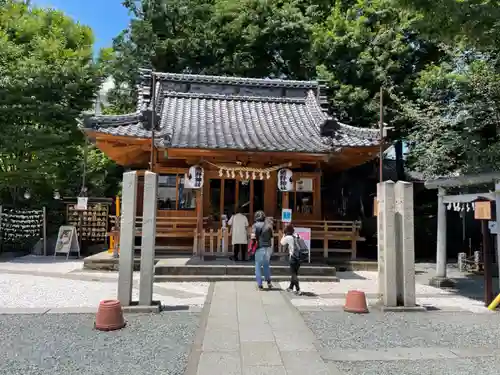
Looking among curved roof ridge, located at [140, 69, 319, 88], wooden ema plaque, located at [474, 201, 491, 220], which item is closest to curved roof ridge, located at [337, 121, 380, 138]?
curved roof ridge, located at [140, 69, 319, 88]

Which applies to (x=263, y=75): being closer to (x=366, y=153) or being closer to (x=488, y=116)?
(x=366, y=153)

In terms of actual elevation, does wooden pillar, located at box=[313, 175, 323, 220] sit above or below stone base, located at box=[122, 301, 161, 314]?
above

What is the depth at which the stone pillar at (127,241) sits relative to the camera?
6.93 m

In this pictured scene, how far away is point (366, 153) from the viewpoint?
13.6 meters

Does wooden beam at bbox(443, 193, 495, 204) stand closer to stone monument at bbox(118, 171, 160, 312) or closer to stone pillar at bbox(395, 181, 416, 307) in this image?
stone pillar at bbox(395, 181, 416, 307)

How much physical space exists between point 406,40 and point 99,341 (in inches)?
665

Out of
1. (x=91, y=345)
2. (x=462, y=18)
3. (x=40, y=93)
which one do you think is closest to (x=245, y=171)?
(x=462, y=18)

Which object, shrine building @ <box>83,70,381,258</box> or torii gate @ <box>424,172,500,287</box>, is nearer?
torii gate @ <box>424,172,500,287</box>

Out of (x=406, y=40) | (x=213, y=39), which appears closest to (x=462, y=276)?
(x=406, y=40)

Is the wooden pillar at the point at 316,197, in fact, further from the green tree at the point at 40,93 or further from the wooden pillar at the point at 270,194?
the green tree at the point at 40,93

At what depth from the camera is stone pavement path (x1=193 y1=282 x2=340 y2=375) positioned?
4.51 metres

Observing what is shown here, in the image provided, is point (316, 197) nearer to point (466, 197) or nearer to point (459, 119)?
point (459, 119)

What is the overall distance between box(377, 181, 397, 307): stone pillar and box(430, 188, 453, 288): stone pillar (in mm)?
3070

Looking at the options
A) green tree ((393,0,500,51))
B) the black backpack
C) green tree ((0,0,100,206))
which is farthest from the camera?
green tree ((0,0,100,206))
